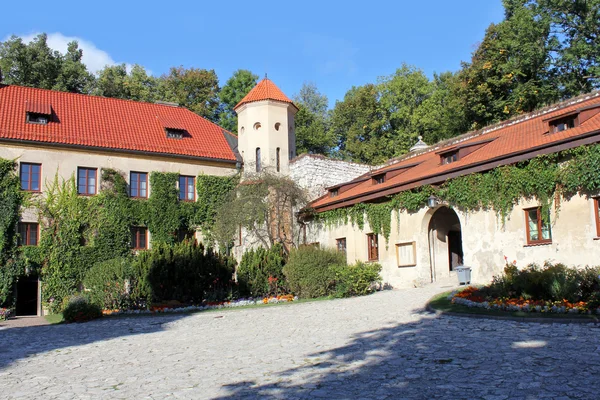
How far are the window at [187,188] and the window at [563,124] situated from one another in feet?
58.0

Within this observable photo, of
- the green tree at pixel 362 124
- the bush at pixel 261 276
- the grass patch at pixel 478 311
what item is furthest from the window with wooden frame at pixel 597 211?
the green tree at pixel 362 124

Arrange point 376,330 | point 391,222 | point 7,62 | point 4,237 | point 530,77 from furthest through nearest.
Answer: point 7,62 → point 530,77 → point 4,237 → point 391,222 → point 376,330

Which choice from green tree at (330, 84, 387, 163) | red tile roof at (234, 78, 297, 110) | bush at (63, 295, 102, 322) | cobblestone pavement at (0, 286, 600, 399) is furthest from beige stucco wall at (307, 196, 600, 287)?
green tree at (330, 84, 387, 163)

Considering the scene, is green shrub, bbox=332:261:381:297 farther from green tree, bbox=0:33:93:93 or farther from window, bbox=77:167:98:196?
green tree, bbox=0:33:93:93

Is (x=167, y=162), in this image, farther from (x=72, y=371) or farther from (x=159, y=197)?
(x=72, y=371)

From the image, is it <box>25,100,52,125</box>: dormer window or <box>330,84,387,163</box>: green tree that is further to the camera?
<box>330,84,387,163</box>: green tree

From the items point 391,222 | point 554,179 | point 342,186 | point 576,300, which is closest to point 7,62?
point 342,186

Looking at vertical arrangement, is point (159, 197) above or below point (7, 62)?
below

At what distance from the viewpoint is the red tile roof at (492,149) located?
16.7m

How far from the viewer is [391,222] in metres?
22.1

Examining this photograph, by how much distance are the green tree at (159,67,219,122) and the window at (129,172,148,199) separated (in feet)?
50.6

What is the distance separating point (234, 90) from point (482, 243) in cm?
3017

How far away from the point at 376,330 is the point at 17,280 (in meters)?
19.3

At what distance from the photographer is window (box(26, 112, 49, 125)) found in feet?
88.2
